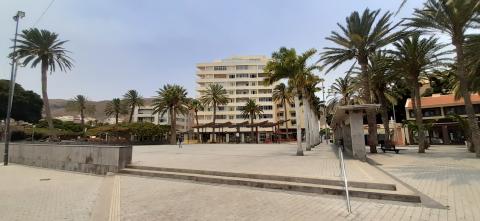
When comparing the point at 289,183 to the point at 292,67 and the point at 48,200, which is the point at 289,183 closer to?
the point at 48,200

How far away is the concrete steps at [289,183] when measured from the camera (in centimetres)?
783

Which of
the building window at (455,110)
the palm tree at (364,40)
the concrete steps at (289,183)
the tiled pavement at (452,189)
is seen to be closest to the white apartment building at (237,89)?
the building window at (455,110)

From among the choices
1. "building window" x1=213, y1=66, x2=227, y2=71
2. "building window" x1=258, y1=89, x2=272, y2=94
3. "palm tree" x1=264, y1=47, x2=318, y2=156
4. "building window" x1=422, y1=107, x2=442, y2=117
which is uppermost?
"building window" x1=213, y1=66, x2=227, y2=71

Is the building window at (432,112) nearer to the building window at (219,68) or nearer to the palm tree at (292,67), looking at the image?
the palm tree at (292,67)

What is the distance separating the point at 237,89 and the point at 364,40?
7183 cm

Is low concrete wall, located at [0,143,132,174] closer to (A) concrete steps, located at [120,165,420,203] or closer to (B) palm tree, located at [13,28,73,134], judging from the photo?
(A) concrete steps, located at [120,165,420,203]

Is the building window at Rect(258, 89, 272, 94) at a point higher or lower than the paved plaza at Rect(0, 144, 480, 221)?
higher

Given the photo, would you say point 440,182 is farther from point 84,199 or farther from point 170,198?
point 84,199

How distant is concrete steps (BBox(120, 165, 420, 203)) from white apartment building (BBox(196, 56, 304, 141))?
76.1 metres

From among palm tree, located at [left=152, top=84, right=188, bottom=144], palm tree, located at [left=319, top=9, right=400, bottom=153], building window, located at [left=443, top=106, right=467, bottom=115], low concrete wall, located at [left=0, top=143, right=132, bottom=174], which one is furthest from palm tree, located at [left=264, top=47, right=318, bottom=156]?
palm tree, located at [left=152, top=84, right=188, bottom=144]

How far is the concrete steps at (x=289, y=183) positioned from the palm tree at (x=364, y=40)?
1337 cm

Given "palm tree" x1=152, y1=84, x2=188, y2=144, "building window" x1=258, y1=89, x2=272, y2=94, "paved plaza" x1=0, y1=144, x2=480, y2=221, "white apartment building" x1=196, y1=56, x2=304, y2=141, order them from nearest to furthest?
"paved plaza" x1=0, y1=144, x2=480, y2=221 → "palm tree" x1=152, y1=84, x2=188, y2=144 → "white apartment building" x1=196, y1=56, x2=304, y2=141 → "building window" x1=258, y1=89, x2=272, y2=94

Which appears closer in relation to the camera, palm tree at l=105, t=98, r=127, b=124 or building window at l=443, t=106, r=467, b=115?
building window at l=443, t=106, r=467, b=115

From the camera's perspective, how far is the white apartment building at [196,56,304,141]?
299 ft
